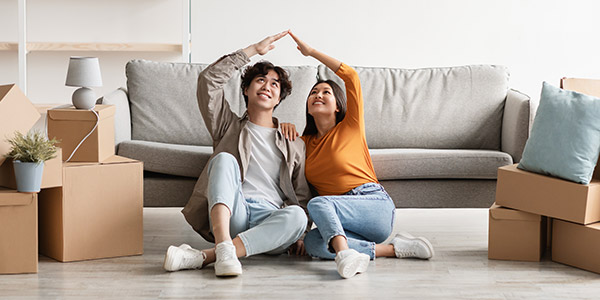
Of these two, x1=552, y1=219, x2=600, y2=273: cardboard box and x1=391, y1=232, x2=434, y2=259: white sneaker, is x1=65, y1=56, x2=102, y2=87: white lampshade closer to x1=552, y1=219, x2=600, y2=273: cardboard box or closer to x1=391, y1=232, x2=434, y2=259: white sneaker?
x1=391, y1=232, x2=434, y2=259: white sneaker

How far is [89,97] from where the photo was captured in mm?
2711

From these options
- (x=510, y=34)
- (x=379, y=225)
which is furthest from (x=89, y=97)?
(x=510, y=34)

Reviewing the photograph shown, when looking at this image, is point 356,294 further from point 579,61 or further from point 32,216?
point 579,61

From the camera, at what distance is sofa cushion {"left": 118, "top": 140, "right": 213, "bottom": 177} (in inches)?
122

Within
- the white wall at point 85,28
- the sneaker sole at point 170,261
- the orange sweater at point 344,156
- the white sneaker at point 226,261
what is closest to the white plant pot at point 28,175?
the sneaker sole at point 170,261

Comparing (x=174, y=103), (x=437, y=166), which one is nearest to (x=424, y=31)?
(x=437, y=166)

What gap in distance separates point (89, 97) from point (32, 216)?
51 cm

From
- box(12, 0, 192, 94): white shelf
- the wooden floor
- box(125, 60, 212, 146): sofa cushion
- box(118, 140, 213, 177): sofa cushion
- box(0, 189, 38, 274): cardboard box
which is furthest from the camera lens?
box(12, 0, 192, 94): white shelf

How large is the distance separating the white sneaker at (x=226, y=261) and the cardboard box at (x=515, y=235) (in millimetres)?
1016

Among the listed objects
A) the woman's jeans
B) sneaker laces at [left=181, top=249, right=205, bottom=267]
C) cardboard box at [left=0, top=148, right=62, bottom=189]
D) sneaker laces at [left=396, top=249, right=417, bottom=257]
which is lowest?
sneaker laces at [left=396, top=249, right=417, bottom=257]

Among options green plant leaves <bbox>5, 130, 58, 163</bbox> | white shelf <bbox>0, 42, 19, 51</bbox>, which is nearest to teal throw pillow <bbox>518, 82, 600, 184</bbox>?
green plant leaves <bbox>5, 130, 58, 163</bbox>

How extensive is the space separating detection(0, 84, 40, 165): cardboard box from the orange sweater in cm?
109

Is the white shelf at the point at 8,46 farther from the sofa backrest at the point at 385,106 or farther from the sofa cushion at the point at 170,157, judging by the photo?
the sofa cushion at the point at 170,157

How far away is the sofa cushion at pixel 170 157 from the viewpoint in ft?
10.2
